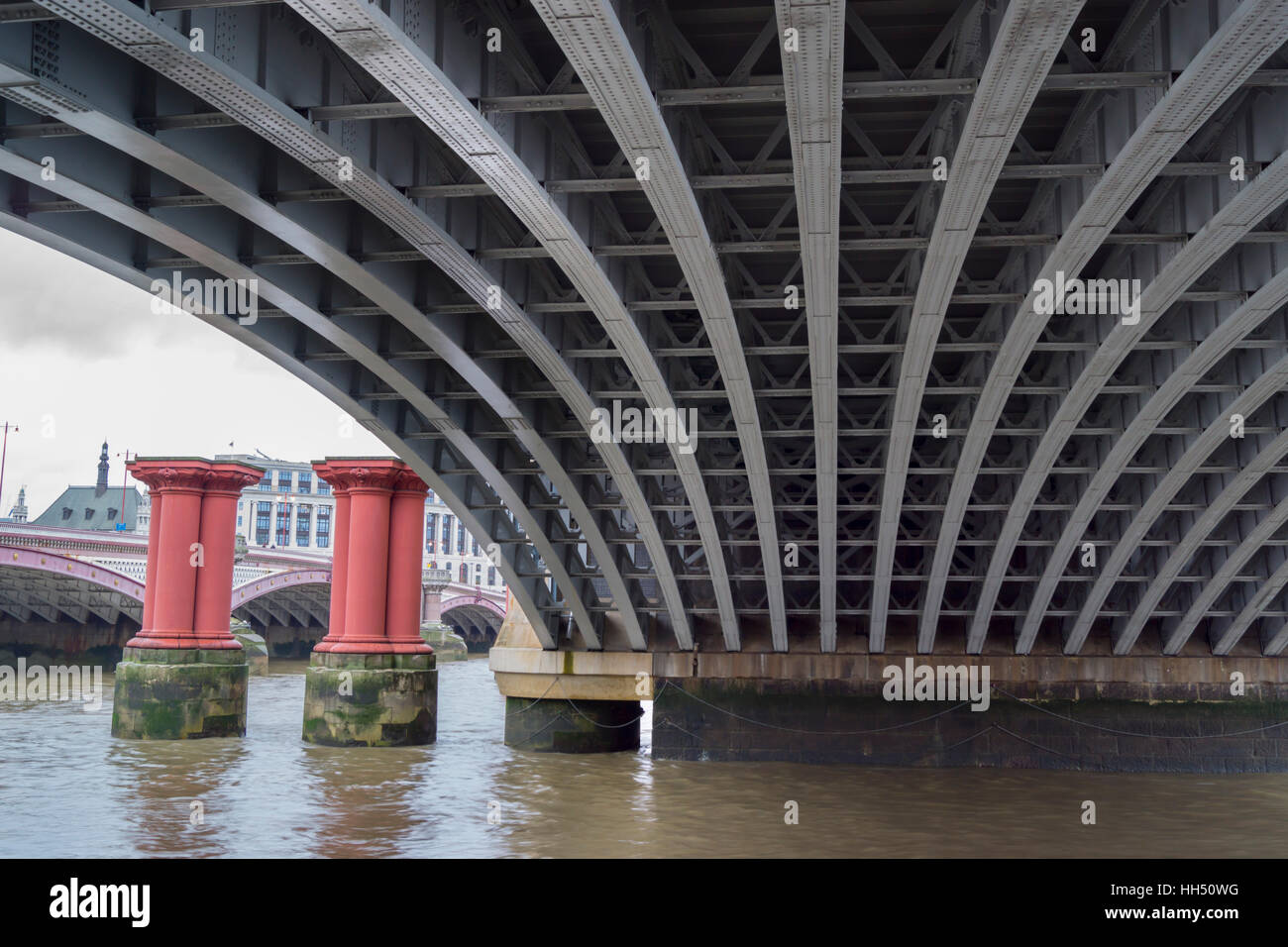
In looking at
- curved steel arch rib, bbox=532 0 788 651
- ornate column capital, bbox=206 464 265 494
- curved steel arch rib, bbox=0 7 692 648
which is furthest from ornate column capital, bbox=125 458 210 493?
curved steel arch rib, bbox=532 0 788 651

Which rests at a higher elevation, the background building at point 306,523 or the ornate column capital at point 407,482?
the background building at point 306,523

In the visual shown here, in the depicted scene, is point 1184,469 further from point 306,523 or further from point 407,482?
point 306,523

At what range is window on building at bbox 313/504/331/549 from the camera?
12112 cm

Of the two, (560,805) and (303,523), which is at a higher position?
(303,523)

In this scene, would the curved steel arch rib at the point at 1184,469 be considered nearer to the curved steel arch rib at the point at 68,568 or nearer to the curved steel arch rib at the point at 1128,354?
the curved steel arch rib at the point at 1128,354

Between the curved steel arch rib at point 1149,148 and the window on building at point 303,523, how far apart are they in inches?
4389

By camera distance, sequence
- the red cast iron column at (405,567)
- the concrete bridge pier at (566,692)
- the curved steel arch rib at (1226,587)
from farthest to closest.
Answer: the red cast iron column at (405,567), the concrete bridge pier at (566,692), the curved steel arch rib at (1226,587)

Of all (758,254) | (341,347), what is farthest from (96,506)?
(758,254)

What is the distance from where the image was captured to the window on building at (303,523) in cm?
12069

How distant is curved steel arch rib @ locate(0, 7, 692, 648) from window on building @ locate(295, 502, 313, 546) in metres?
107

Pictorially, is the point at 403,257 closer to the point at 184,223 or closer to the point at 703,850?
the point at 184,223

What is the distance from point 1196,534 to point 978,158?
12656mm

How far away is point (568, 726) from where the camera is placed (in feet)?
82.9

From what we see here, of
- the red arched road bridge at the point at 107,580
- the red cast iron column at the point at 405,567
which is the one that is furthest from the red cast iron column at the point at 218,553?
the red arched road bridge at the point at 107,580
